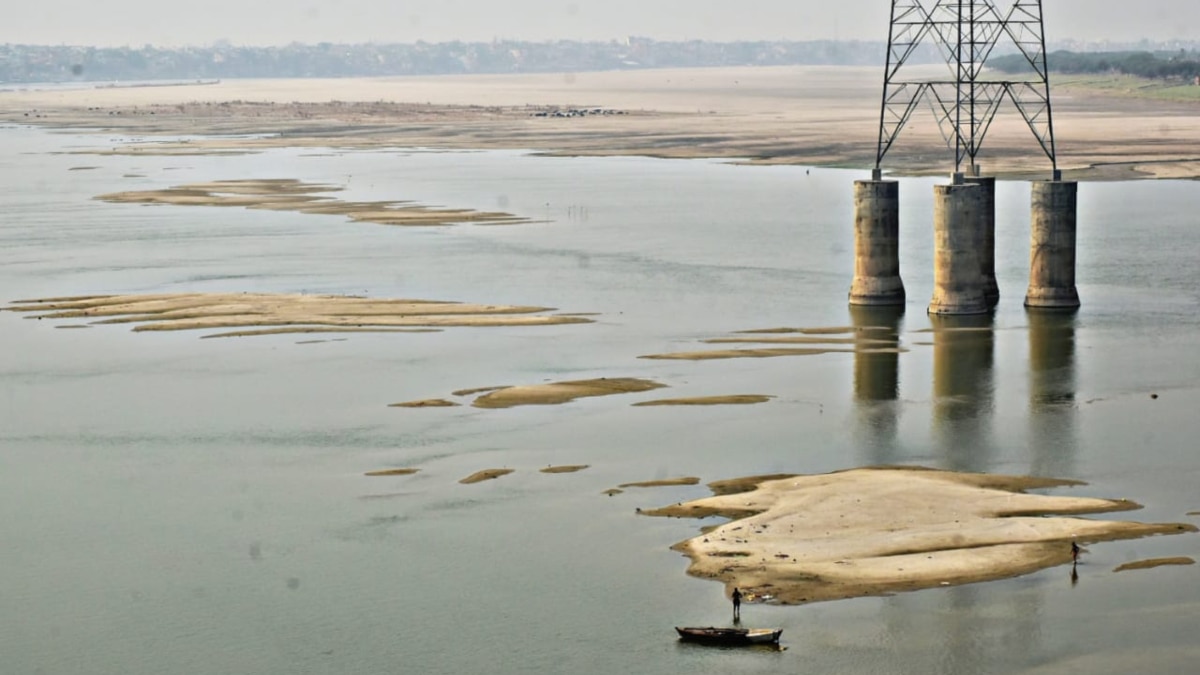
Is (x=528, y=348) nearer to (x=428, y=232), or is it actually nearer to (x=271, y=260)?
(x=271, y=260)

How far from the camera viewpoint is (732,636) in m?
29.6

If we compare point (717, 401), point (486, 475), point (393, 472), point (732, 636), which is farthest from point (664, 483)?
point (732, 636)

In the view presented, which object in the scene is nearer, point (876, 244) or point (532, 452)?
point (532, 452)

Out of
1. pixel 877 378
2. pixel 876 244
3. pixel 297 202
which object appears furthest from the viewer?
pixel 297 202

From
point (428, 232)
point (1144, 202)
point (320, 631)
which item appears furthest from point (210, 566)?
point (1144, 202)

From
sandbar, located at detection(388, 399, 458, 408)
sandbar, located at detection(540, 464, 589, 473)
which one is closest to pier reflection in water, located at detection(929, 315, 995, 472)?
sandbar, located at detection(540, 464, 589, 473)

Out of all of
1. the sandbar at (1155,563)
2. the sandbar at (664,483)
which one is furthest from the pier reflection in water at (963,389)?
the sandbar at (1155,563)

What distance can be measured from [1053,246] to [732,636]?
32.1m

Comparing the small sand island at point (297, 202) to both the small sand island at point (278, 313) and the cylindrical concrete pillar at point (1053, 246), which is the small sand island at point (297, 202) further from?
the cylindrical concrete pillar at point (1053, 246)

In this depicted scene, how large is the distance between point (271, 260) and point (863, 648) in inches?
2036

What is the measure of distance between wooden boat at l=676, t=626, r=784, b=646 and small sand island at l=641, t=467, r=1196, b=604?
1.70 metres

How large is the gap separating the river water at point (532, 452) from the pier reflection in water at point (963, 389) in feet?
Answer: 0.52

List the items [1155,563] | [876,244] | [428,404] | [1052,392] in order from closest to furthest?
[1155,563] < [428,404] < [1052,392] < [876,244]

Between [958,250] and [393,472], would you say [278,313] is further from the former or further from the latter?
[958,250]
